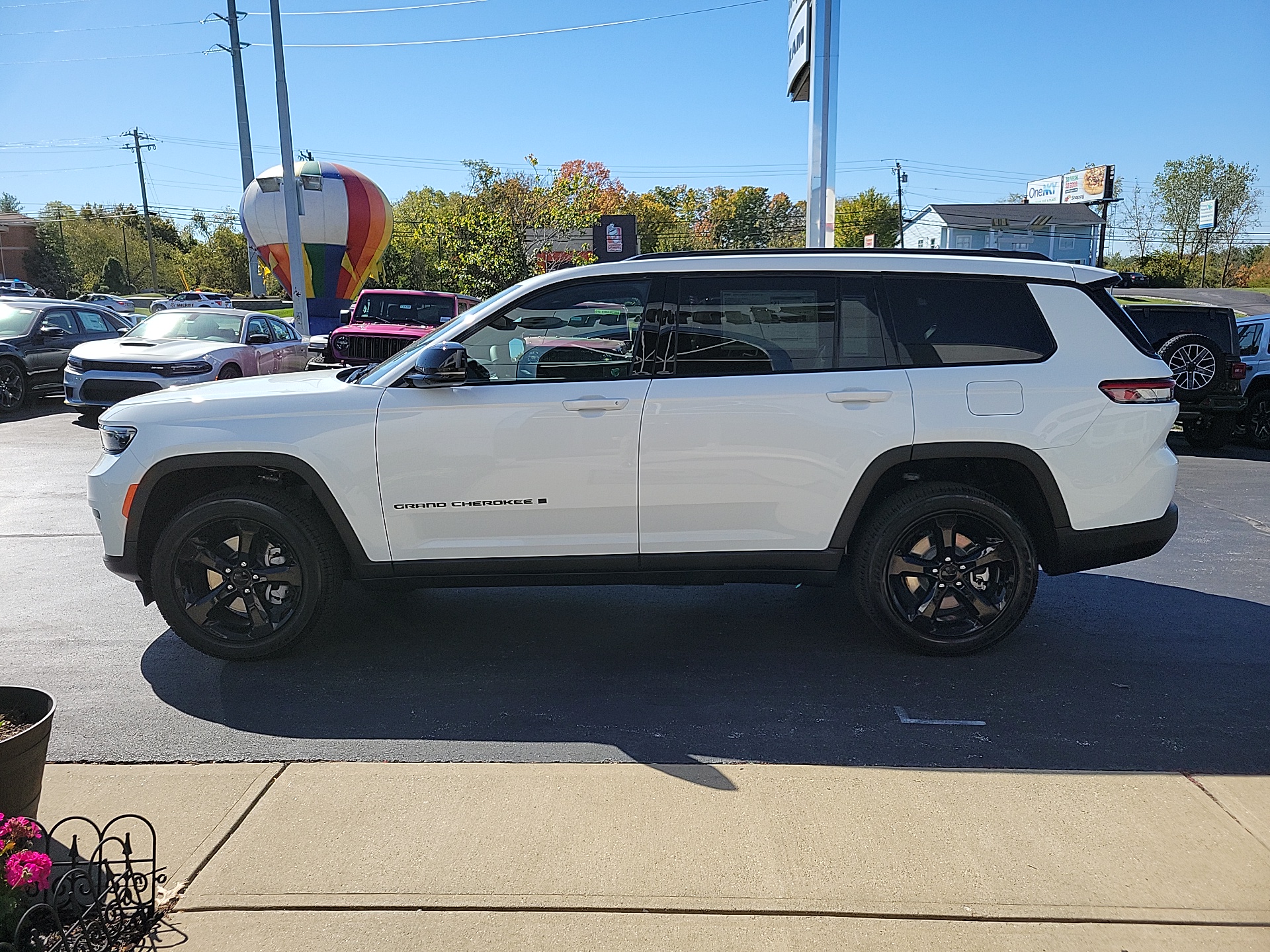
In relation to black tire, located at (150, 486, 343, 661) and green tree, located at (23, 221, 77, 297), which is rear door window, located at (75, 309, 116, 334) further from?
green tree, located at (23, 221, 77, 297)

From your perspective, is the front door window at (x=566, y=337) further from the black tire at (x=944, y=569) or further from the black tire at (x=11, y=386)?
the black tire at (x=11, y=386)

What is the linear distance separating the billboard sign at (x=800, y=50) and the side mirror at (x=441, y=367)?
885 cm

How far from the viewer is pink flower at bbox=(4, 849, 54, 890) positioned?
2402 mm

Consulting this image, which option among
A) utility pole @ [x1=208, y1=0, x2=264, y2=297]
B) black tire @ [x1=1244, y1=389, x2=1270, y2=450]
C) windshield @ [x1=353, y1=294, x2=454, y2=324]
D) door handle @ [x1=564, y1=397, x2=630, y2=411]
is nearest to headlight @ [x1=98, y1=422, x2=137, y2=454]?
door handle @ [x1=564, y1=397, x2=630, y2=411]

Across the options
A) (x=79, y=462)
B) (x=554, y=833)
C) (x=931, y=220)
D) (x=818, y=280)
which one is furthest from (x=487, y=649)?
(x=931, y=220)

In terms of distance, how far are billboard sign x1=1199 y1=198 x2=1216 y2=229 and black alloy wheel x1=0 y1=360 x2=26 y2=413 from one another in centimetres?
8207

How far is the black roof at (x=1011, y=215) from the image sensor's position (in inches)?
2837

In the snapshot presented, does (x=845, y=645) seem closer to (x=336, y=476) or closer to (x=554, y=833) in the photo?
(x=554, y=833)

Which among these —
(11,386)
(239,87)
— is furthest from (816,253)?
(239,87)

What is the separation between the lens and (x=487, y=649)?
500cm

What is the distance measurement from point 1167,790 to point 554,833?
7.36ft

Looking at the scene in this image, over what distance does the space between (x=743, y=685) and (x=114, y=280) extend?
89.6 m

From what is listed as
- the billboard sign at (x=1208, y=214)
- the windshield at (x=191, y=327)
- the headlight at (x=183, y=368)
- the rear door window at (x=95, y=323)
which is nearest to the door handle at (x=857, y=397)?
the headlight at (x=183, y=368)

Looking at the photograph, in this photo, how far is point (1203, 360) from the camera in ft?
38.8
